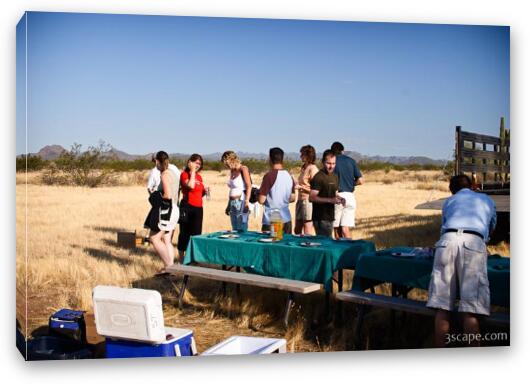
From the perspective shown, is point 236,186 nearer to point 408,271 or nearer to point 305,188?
point 305,188

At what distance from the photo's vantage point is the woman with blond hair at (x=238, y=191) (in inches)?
322

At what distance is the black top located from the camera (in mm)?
7254

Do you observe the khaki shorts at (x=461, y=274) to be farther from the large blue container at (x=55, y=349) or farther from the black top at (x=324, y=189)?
the large blue container at (x=55, y=349)

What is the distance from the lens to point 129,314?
5.15 meters

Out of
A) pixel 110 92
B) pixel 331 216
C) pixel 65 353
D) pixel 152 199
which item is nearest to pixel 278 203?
pixel 331 216

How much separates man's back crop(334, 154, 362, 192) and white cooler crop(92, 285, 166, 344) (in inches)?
134

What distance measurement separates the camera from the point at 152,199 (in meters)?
7.70

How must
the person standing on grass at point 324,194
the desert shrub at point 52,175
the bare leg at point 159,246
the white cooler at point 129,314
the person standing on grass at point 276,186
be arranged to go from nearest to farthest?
1. the white cooler at point 129,314
2. the desert shrub at point 52,175
3. the person standing on grass at point 324,194
4. the person standing on grass at point 276,186
5. the bare leg at point 159,246

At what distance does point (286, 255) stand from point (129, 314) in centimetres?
164

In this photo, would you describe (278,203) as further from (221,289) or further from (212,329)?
(212,329)

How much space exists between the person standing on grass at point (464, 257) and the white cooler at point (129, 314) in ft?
A: 6.27

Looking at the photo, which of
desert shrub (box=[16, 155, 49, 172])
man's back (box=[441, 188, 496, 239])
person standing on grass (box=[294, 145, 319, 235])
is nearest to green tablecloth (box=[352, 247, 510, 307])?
man's back (box=[441, 188, 496, 239])

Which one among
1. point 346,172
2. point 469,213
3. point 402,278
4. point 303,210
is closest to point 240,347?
point 402,278

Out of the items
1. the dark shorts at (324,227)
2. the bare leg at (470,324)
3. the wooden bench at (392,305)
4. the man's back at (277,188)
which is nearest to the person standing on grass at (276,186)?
the man's back at (277,188)
